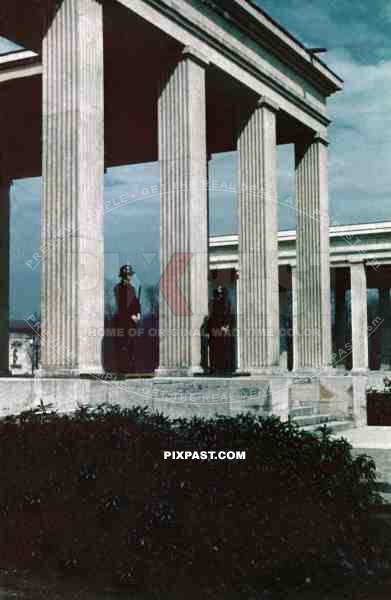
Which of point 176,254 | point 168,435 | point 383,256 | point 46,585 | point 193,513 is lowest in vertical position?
point 46,585

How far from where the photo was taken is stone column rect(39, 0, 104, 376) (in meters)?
21.1

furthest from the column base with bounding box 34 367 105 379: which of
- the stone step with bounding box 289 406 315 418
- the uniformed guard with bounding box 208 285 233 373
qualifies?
the uniformed guard with bounding box 208 285 233 373

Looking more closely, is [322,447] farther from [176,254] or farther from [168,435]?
[176,254]

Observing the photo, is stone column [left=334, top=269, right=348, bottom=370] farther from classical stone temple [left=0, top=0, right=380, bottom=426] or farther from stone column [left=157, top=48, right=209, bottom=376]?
stone column [left=157, top=48, right=209, bottom=376]

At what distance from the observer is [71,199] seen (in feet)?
70.0

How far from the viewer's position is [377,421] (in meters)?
27.3

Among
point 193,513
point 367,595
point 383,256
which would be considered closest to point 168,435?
point 193,513

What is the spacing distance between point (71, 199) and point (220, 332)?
8855 millimetres

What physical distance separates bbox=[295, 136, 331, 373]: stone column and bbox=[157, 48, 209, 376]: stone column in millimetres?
11988

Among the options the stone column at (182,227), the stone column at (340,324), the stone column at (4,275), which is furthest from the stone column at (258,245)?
the stone column at (340,324)

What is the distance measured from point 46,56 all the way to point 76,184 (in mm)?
3933

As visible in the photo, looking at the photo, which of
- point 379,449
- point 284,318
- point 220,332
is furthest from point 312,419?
point 284,318

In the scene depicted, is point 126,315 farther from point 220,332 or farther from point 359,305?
point 359,305

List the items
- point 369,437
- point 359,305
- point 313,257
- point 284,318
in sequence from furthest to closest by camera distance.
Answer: point 284,318, point 359,305, point 313,257, point 369,437
